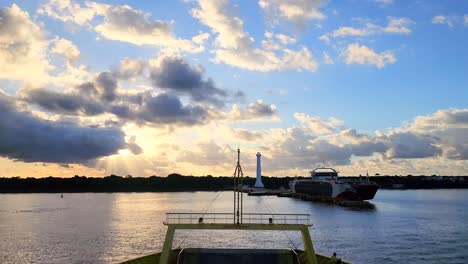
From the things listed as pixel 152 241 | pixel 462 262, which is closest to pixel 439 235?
pixel 462 262

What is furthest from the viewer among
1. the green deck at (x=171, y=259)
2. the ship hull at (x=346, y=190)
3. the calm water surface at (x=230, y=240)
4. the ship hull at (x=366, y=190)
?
the ship hull at (x=346, y=190)

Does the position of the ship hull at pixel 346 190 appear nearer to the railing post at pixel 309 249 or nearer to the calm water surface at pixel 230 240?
the calm water surface at pixel 230 240

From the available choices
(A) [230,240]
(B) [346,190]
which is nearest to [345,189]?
(B) [346,190]

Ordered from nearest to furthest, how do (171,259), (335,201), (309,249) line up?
(309,249), (171,259), (335,201)

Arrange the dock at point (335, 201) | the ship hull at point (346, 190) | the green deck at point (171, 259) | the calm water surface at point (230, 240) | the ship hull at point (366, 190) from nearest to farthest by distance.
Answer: the green deck at point (171, 259) < the calm water surface at point (230, 240) < the dock at point (335, 201) < the ship hull at point (366, 190) < the ship hull at point (346, 190)

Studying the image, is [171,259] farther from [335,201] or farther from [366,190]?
[335,201]

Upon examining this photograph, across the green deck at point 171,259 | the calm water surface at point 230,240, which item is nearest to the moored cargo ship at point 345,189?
the calm water surface at point 230,240

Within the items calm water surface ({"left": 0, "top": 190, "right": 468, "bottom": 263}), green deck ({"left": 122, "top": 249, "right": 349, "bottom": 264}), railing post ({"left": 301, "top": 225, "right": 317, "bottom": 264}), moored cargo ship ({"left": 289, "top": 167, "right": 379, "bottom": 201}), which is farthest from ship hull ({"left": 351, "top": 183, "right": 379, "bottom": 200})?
railing post ({"left": 301, "top": 225, "right": 317, "bottom": 264})

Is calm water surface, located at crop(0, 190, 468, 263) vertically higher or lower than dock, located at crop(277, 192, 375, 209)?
lower

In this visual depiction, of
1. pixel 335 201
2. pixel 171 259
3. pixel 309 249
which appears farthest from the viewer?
pixel 335 201

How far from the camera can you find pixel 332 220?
8900cm

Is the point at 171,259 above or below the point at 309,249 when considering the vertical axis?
below

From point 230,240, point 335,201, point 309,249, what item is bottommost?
point 230,240

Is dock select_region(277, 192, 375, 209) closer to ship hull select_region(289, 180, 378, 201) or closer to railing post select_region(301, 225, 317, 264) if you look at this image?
ship hull select_region(289, 180, 378, 201)
